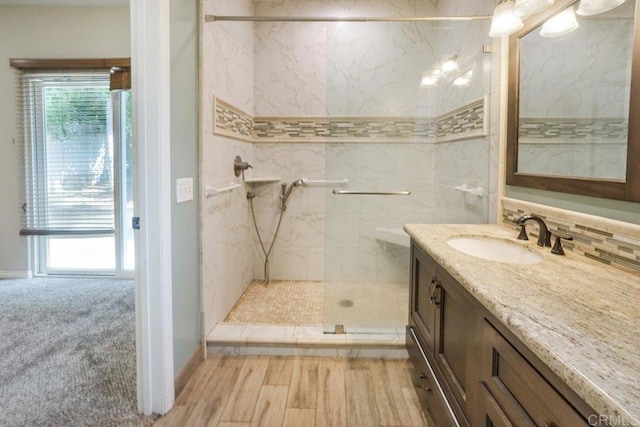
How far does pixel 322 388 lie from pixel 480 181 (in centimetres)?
159

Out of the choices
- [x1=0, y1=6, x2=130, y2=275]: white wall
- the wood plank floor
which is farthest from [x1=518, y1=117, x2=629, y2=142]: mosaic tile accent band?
[x1=0, y1=6, x2=130, y2=275]: white wall

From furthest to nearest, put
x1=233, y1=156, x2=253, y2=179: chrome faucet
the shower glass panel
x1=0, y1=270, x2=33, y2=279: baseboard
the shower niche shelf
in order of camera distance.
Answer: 1. x1=0, y1=270, x2=33, y2=279: baseboard
2. the shower niche shelf
3. x1=233, y1=156, x2=253, y2=179: chrome faucet
4. the shower glass panel

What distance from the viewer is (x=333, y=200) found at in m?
2.96

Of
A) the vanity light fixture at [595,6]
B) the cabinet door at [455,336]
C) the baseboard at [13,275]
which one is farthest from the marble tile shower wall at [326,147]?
the baseboard at [13,275]

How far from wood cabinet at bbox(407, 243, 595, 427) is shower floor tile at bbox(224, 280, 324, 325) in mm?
1025

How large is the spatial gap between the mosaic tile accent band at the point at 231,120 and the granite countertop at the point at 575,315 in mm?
1693

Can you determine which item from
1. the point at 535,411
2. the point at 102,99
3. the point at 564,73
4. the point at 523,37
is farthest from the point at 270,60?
the point at 535,411

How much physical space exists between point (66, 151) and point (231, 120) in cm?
200

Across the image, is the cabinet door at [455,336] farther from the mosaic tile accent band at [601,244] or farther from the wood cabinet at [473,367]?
the mosaic tile accent band at [601,244]

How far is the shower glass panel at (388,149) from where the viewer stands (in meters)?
2.46

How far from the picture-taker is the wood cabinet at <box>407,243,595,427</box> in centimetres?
66

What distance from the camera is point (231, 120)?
8.46 feet

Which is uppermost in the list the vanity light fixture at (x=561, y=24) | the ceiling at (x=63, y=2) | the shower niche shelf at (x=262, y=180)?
the ceiling at (x=63, y=2)

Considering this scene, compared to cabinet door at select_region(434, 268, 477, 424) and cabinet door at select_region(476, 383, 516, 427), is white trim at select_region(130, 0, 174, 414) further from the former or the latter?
cabinet door at select_region(476, 383, 516, 427)
